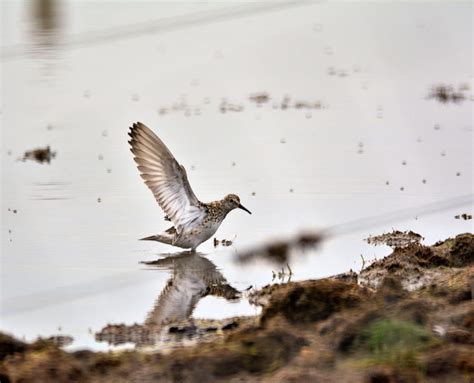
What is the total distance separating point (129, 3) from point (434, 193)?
39.6ft

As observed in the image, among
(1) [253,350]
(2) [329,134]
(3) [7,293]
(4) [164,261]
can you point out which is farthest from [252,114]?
(1) [253,350]

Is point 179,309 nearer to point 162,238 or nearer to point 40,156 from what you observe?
point 162,238

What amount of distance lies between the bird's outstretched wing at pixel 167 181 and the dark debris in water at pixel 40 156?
3.54 metres

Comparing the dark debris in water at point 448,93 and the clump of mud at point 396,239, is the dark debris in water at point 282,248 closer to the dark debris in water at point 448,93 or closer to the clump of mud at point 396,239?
the clump of mud at point 396,239

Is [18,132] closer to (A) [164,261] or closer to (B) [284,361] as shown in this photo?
(A) [164,261]

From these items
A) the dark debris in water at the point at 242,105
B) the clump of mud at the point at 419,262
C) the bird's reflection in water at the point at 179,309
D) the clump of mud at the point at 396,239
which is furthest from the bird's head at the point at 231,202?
the dark debris in water at the point at 242,105

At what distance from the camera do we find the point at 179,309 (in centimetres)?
946

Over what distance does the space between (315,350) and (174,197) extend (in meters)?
4.82

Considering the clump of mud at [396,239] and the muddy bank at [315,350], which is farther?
the clump of mud at [396,239]

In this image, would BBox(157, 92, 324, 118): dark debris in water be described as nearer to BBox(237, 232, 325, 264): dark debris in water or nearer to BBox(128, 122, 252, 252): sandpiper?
BBox(128, 122, 252, 252): sandpiper

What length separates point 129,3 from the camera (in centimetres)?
2436

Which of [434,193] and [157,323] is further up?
[434,193]

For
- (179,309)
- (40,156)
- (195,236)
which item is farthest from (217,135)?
(179,309)

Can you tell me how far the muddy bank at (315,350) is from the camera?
6.97 metres
